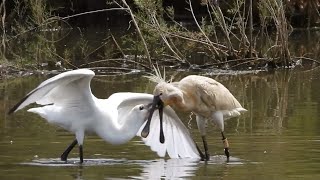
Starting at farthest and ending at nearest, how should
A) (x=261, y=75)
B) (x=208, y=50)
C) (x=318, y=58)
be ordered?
(x=318, y=58)
(x=208, y=50)
(x=261, y=75)

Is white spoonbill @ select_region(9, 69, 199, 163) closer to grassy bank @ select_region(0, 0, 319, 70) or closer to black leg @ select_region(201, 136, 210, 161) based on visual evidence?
black leg @ select_region(201, 136, 210, 161)

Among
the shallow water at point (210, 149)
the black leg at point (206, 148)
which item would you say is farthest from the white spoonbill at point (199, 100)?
the shallow water at point (210, 149)

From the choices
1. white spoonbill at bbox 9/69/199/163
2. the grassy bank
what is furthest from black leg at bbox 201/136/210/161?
the grassy bank

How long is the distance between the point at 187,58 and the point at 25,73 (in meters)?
4.87

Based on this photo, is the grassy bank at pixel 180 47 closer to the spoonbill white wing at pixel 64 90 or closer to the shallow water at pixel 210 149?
the shallow water at pixel 210 149

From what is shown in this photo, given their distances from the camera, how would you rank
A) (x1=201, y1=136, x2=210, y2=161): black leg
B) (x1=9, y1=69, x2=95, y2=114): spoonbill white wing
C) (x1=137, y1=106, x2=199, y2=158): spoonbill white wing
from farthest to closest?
(x1=137, y1=106, x2=199, y2=158): spoonbill white wing → (x1=201, y1=136, x2=210, y2=161): black leg → (x1=9, y1=69, x2=95, y2=114): spoonbill white wing

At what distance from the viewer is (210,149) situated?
42.3ft

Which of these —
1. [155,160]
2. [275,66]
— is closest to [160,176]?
[155,160]

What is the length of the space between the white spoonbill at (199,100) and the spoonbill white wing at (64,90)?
0.87m

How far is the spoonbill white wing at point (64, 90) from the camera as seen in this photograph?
11164 mm

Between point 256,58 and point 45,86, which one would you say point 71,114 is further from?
point 256,58

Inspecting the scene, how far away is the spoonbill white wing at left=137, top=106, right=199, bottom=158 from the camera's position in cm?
1238

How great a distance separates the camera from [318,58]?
26.7m

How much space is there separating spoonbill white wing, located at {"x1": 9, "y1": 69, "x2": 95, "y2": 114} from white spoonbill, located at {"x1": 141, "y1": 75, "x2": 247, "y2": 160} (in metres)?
0.87
